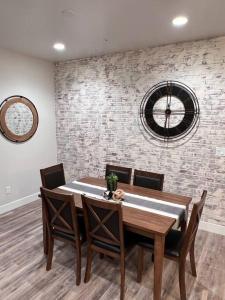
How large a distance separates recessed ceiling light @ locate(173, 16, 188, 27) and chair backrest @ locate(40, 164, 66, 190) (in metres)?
2.39

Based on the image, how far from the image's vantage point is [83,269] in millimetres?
2523

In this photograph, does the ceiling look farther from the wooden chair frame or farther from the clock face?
the wooden chair frame

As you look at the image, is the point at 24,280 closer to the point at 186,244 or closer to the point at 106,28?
the point at 186,244

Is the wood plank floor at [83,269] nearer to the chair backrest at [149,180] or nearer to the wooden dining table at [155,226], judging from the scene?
the wooden dining table at [155,226]

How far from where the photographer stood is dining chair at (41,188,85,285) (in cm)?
217

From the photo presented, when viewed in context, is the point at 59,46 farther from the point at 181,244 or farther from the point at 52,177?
the point at 181,244

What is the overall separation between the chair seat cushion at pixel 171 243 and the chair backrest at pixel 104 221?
289 mm

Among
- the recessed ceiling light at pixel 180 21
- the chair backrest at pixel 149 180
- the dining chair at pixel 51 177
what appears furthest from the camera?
the dining chair at pixel 51 177

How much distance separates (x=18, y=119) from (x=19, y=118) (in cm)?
3

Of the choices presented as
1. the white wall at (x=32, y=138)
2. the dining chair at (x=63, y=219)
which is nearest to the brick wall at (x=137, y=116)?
the white wall at (x=32, y=138)

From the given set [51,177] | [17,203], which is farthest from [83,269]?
[17,203]

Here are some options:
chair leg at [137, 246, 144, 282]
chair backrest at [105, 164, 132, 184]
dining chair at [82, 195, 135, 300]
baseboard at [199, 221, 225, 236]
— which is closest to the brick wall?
baseboard at [199, 221, 225, 236]

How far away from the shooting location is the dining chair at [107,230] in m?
1.96

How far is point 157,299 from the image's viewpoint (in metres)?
1.96
